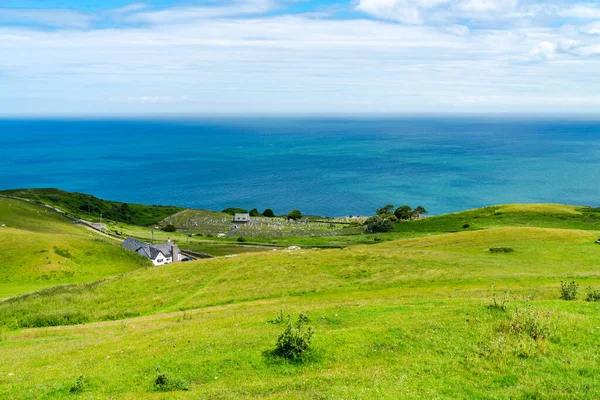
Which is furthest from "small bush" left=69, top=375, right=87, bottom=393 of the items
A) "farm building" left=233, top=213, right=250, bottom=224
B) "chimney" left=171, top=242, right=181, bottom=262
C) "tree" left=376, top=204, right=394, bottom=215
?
"tree" left=376, top=204, right=394, bottom=215

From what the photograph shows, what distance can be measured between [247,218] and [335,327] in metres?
128

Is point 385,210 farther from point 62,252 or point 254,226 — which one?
point 62,252

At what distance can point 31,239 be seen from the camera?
6200cm

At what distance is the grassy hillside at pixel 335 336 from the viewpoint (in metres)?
13.8

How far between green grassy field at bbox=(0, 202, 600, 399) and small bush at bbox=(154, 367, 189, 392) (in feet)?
0.47

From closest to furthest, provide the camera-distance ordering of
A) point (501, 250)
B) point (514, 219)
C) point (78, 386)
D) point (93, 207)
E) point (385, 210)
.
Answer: point (78, 386), point (501, 250), point (514, 219), point (93, 207), point (385, 210)

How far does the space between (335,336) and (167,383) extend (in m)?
7.08

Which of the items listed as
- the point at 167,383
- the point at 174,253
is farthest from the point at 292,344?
the point at 174,253

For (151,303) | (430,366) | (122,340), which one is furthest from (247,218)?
(430,366)

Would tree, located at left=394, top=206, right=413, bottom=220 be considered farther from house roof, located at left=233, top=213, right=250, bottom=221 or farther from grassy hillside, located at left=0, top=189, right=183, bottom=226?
grassy hillside, located at left=0, top=189, right=183, bottom=226

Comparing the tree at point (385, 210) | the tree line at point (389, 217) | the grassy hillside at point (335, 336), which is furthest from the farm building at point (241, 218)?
the grassy hillside at point (335, 336)

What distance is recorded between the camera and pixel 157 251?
3046 inches

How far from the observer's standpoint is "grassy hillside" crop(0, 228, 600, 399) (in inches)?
542

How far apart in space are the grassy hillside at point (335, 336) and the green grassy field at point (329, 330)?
0.08 meters
